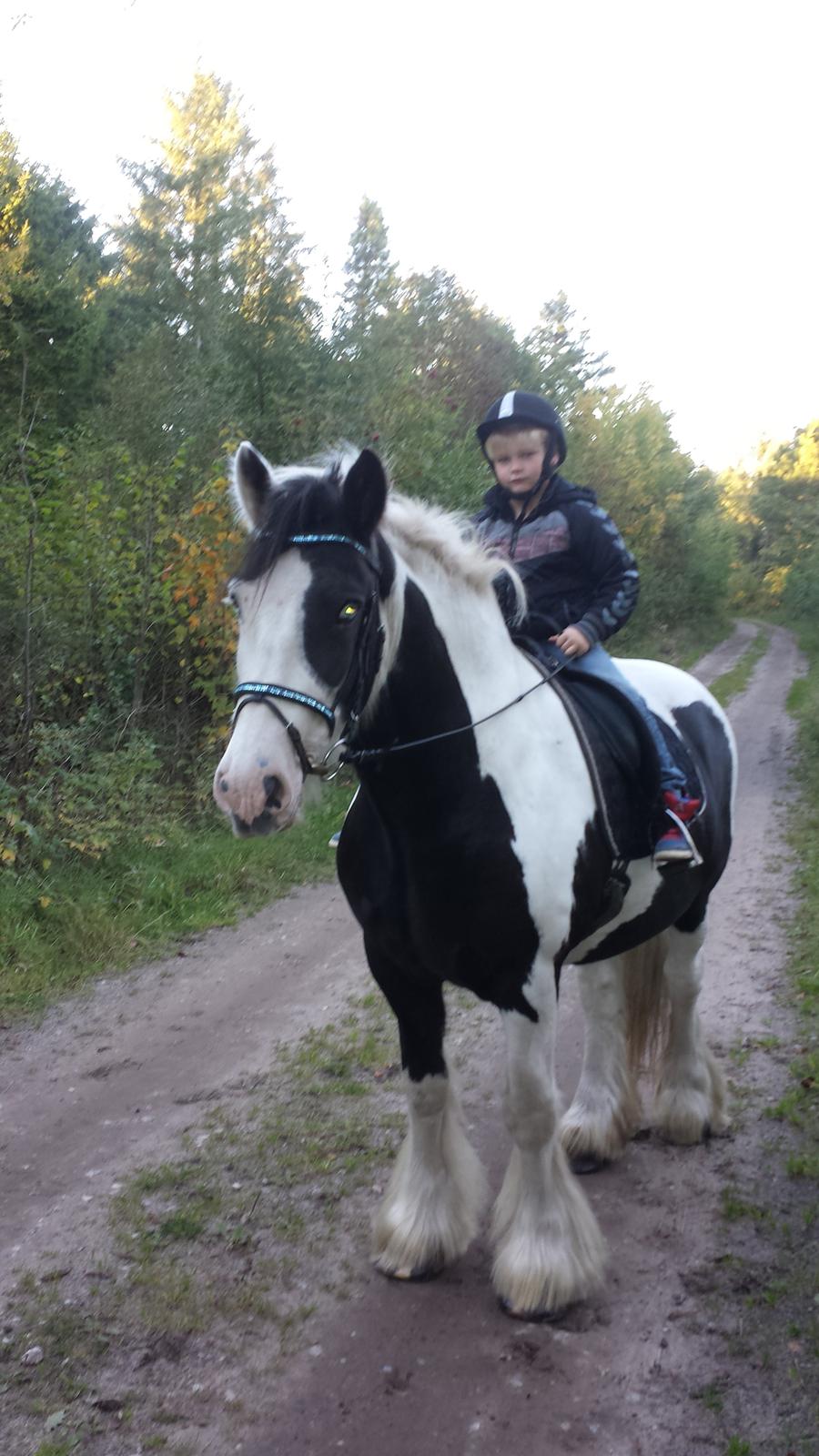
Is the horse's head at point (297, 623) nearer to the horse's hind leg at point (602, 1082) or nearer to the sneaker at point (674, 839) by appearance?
the sneaker at point (674, 839)

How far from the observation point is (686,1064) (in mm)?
4402

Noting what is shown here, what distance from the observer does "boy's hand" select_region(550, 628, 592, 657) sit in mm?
3680

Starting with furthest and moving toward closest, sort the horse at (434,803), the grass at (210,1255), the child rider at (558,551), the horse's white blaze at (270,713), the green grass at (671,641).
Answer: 1. the green grass at (671,641)
2. the child rider at (558,551)
3. the grass at (210,1255)
4. the horse at (434,803)
5. the horse's white blaze at (270,713)

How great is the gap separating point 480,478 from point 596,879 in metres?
12.8

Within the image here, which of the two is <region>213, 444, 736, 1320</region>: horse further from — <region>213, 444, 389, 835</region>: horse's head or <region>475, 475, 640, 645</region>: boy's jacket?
<region>475, 475, 640, 645</region>: boy's jacket

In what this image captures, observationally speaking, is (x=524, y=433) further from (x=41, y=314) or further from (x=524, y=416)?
(x=41, y=314)

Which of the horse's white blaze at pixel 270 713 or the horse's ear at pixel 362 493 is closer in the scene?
the horse's white blaze at pixel 270 713

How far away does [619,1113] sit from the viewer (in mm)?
4309

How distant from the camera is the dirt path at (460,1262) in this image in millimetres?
2756

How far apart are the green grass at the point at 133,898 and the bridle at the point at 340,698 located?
3.27m

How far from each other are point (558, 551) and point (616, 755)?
797mm

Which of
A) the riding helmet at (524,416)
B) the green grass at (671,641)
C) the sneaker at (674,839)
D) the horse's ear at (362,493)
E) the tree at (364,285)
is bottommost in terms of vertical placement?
the green grass at (671,641)

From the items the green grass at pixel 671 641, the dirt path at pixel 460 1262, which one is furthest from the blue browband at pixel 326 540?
the green grass at pixel 671 641

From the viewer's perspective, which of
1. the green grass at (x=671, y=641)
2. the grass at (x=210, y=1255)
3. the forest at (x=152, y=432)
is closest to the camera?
the grass at (x=210, y=1255)
